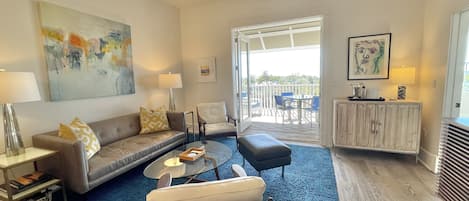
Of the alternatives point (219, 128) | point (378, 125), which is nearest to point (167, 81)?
point (219, 128)

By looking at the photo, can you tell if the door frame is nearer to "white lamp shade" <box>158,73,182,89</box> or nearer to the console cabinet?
the console cabinet

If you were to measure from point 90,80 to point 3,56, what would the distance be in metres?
0.89

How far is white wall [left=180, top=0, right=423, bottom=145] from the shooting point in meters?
3.18

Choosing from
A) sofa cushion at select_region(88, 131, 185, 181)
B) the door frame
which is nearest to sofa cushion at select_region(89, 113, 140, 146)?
sofa cushion at select_region(88, 131, 185, 181)

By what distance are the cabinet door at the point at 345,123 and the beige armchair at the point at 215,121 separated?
67.5 inches

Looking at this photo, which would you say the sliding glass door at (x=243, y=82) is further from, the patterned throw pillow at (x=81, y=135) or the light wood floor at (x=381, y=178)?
the patterned throw pillow at (x=81, y=135)

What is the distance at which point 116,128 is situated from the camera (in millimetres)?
3082

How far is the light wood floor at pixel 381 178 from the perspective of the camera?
7.30ft

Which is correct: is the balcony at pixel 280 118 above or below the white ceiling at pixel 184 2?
below

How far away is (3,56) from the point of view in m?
2.17

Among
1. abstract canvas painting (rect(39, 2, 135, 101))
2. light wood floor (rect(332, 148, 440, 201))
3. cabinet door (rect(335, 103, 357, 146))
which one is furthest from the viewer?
cabinet door (rect(335, 103, 357, 146))

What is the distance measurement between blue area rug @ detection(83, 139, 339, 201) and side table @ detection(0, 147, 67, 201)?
17.5 inches

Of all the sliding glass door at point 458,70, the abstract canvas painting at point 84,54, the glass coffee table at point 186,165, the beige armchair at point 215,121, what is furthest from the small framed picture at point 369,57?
the abstract canvas painting at point 84,54

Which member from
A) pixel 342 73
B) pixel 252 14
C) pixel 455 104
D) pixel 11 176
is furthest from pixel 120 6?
pixel 455 104
